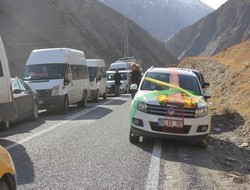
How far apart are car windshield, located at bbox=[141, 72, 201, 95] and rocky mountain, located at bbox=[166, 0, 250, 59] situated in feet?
371

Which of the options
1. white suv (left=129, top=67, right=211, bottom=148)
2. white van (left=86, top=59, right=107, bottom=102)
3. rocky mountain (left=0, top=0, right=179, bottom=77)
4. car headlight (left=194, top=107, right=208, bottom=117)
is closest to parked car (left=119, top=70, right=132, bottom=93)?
white van (left=86, top=59, right=107, bottom=102)

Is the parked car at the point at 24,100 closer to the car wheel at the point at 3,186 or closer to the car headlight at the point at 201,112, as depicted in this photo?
the car headlight at the point at 201,112

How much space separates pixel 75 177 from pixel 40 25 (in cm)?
6524

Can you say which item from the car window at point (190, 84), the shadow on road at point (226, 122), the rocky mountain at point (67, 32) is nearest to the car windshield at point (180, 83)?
the car window at point (190, 84)

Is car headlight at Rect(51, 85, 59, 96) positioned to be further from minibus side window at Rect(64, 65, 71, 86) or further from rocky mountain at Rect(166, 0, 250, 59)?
rocky mountain at Rect(166, 0, 250, 59)

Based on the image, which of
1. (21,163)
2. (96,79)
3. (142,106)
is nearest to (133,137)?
(142,106)

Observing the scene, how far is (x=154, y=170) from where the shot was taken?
7.13 metres

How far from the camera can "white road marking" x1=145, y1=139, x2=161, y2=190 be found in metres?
6.22

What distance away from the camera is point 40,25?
69.4 m

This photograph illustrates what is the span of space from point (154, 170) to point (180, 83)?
3.99 m

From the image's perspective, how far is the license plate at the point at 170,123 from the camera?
353 inches

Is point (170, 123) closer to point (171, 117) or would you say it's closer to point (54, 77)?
point (171, 117)

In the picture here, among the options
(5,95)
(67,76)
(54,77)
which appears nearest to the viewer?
(5,95)

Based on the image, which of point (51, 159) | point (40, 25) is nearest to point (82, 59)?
point (51, 159)
